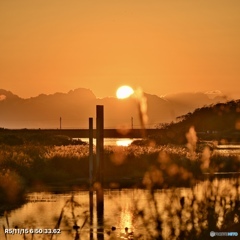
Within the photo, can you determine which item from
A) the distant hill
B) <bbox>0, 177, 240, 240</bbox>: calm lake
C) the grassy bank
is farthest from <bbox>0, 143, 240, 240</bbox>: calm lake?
the distant hill

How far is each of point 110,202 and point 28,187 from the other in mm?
7338

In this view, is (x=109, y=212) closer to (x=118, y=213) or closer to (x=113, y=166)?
(x=118, y=213)

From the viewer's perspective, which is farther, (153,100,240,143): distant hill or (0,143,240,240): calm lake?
(153,100,240,143): distant hill

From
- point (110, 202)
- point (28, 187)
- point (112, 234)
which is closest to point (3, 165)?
point (28, 187)

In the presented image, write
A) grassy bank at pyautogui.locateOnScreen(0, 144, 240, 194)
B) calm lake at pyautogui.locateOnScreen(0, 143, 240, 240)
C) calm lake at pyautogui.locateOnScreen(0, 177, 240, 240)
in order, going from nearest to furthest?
1. calm lake at pyautogui.locateOnScreen(0, 143, 240, 240)
2. calm lake at pyautogui.locateOnScreen(0, 177, 240, 240)
3. grassy bank at pyautogui.locateOnScreen(0, 144, 240, 194)

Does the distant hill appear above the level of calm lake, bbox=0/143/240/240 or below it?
above

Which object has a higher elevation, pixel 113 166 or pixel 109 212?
pixel 113 166

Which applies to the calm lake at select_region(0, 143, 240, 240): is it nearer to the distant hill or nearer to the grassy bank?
the grassy bank

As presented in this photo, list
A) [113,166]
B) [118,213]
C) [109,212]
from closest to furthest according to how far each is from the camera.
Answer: [118,213]
[109,212]
[113,166]

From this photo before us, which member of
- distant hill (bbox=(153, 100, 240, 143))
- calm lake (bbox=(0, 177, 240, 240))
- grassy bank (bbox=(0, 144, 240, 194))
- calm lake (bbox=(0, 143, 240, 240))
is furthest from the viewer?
distant hill (bbox=(153, 100, 240, 143))

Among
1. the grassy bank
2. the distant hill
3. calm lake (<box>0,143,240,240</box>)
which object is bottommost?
calm lake (<box>0,143,240,240</box>)

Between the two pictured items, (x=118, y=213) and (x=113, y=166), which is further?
(x=113, y=166)

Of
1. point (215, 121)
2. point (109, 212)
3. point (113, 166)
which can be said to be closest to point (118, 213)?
point (109, 212)

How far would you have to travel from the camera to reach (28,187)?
36.4 m
